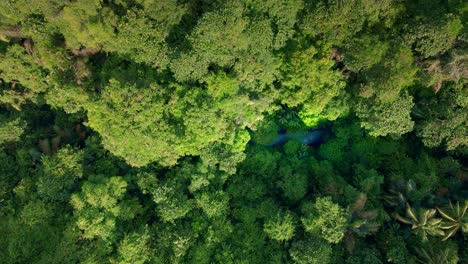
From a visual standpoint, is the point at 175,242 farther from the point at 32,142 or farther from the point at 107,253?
the point at 32,142

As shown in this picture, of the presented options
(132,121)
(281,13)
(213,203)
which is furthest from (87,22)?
(213,203)

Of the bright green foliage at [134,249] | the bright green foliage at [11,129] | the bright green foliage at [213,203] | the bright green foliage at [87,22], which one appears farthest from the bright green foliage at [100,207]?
the bright green foliage at [87,22]

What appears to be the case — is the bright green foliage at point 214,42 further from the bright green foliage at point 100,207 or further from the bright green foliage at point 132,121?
the bright green foliage at point 100,207

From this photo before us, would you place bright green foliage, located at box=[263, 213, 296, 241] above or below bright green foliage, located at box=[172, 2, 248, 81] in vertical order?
below

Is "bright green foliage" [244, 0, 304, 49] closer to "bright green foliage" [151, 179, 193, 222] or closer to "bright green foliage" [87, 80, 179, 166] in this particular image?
"bright green foliage" [87, 80, 179, 166]

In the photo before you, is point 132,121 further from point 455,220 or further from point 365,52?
point 455,220

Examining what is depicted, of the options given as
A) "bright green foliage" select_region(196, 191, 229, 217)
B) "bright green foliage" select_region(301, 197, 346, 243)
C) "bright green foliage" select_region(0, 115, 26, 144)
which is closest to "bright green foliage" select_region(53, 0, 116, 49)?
"bright green foliage" select_region(0, 115, 26, 144)

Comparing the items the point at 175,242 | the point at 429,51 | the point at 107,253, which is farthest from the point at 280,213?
the point at 429,51

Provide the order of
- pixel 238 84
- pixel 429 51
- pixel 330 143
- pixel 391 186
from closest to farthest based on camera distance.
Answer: pixel 429 51 < pixel 238 84 < pixel 391 186 < pixel 330 143
